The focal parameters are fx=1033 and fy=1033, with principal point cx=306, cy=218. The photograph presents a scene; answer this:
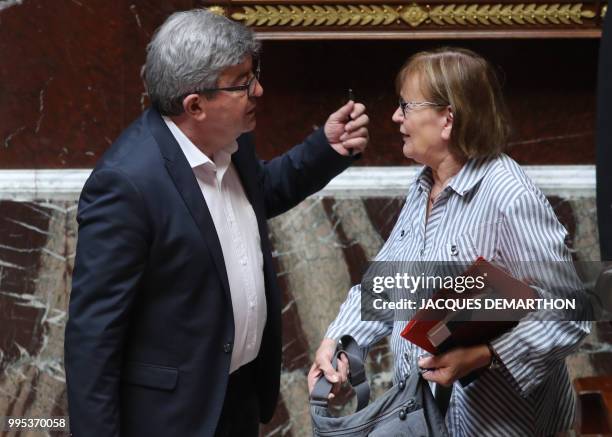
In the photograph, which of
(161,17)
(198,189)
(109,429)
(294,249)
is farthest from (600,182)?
(161,17)

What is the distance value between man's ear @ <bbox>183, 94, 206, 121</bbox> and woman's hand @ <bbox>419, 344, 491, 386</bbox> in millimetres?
908

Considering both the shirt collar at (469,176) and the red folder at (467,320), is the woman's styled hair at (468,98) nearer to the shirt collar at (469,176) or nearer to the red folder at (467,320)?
the shirt collar at (469,176)

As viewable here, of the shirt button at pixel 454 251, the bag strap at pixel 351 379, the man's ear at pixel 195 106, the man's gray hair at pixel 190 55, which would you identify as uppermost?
the man's gray hair at pixel 190 55

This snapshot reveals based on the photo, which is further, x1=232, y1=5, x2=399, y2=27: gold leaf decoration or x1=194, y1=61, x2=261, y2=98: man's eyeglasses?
x1=232, y1=5, x2=399, y2=27: gold leaf decoration

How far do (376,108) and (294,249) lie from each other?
0.67 metres

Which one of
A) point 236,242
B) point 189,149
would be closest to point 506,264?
point 236,242

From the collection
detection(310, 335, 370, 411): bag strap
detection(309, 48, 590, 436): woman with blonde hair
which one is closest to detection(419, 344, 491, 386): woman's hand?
detection(309, 48, 590, 436): woman with blonde hair

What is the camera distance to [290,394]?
14.1 feet

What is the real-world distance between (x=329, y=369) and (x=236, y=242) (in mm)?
458

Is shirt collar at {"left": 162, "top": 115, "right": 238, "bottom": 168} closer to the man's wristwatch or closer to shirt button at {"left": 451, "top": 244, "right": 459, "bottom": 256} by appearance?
shirt button at {"left": 451, "top": 244, "right": 459, "bottom": 256}

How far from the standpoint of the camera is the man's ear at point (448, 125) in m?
2.67

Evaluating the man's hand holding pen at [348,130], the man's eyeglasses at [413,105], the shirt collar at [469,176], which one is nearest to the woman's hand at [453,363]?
the shirt collar at [469,176]

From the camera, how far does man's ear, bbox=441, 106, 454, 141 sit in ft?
8.75

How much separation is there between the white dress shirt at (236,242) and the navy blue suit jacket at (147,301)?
72mm
